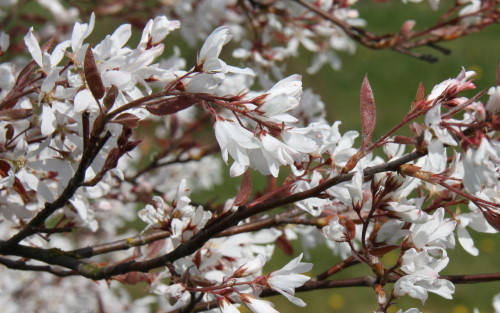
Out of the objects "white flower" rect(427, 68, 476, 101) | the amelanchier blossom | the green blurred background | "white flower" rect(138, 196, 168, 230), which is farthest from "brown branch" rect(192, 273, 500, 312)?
the green blurred background

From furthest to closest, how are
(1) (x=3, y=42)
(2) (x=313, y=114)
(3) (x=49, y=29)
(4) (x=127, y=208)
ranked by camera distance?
(4) (x=127, y=208) < (3) (x=49, y=29) < (2) (x=313, y=114) < (1) (x=3, y=42)

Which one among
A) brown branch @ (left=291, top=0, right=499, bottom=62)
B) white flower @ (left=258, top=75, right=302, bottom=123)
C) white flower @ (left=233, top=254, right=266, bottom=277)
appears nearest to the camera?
white flower @ (left=258, top=75, right=302, bottom=123)

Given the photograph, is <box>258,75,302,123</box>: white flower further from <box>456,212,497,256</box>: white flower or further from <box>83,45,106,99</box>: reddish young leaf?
<box>456,212,497,256</box>: white flower

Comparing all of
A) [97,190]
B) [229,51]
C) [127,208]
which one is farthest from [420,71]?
[97,190]

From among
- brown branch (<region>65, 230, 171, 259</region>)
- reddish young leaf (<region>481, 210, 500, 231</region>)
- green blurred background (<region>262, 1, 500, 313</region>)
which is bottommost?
green blurred background (<region>262, 1, 500, 313</region>)

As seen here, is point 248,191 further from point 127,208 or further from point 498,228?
point 127,208

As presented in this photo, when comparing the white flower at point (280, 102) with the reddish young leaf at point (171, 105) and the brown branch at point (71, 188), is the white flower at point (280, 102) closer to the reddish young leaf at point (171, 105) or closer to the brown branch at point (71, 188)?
the reddish young leaf at point (171, 105)
